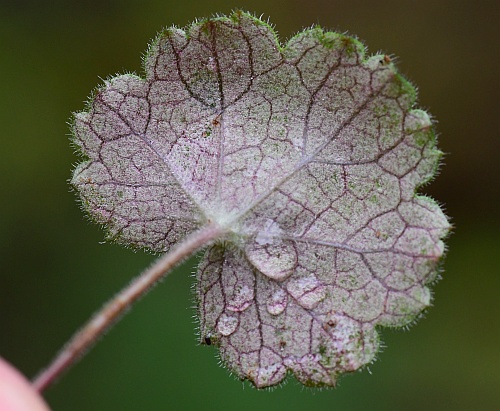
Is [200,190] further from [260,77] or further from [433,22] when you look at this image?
[433,22]

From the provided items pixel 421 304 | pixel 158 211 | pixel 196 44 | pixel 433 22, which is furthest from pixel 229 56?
pixel 433 22

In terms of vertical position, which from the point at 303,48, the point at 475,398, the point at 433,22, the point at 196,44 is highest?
the point at 196,44

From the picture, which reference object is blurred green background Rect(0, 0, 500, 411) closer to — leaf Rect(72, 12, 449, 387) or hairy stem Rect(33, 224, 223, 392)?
leaf Rect(72, 12, 449, 387)

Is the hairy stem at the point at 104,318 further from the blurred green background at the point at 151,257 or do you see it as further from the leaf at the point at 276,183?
the blurred green background at the point at 151,257

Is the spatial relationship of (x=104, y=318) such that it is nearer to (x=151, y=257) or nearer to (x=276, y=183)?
(x=276, y=183)

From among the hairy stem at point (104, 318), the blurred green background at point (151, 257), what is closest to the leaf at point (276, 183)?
the hairy stem at point (104, 318)

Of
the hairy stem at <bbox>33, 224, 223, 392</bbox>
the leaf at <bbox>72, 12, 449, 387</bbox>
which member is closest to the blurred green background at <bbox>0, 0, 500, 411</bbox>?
the leaf at <bbox>72, 12, 449, 387</bbox>
